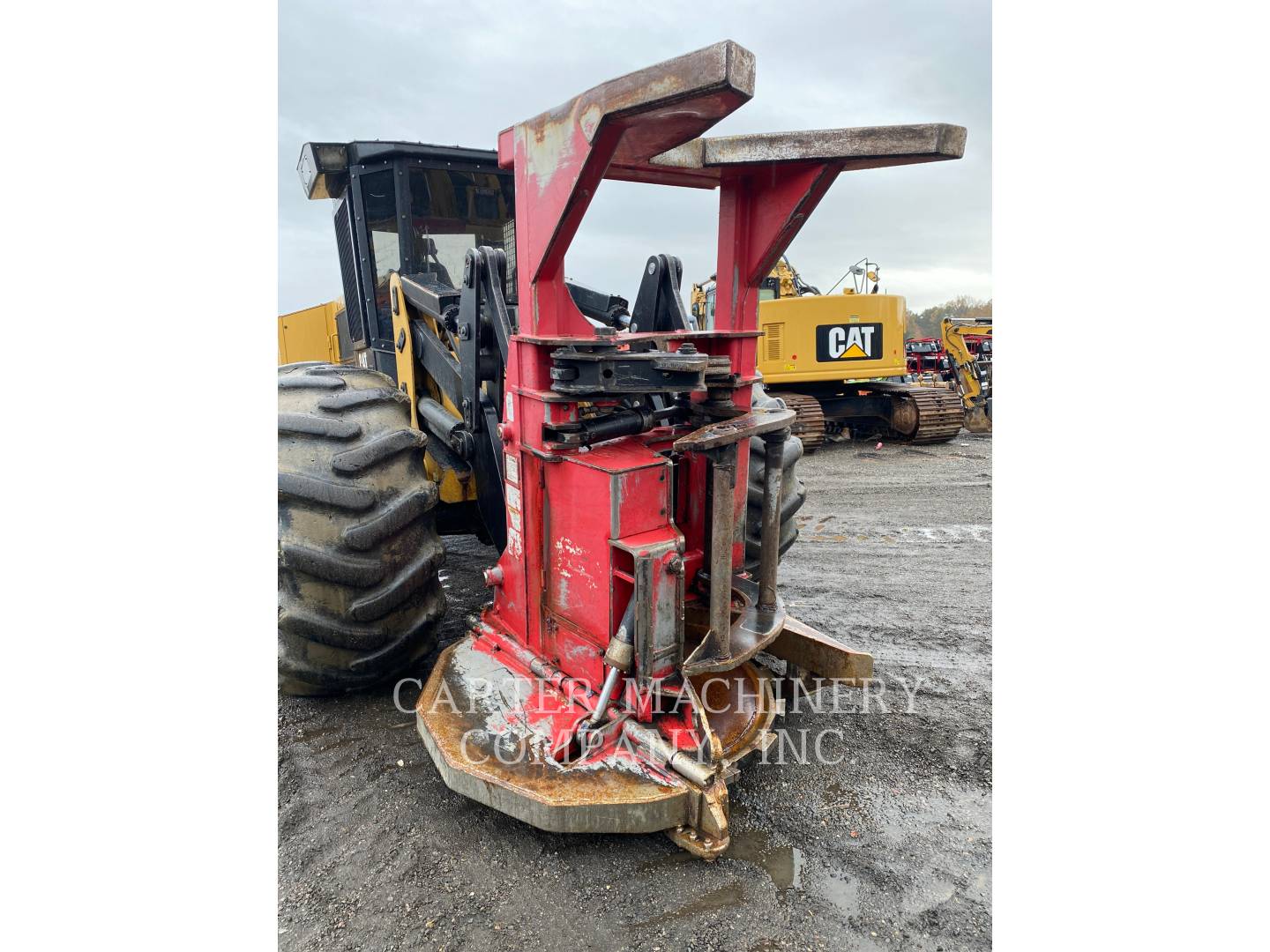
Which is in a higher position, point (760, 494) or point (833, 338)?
point (833, 338)

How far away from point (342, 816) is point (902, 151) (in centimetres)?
292

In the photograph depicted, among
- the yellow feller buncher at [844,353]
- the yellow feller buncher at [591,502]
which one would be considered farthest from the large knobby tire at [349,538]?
the yellow feller buncher at [844,353]

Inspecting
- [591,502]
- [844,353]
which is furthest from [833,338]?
[591,502]

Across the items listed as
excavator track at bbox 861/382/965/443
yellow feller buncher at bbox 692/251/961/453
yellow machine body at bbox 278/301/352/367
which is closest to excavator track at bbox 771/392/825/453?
yellow feller buncher at bbox 692/251/961/453

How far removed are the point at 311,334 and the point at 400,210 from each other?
3.21 meters

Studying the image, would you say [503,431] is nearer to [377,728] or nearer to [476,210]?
[377,728]

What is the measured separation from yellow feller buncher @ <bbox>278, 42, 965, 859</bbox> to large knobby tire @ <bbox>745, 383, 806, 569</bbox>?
0.05 feet

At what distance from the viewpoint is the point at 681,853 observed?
249 centimetres

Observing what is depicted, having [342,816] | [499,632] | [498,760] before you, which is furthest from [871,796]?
[342,816]

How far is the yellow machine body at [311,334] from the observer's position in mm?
6605

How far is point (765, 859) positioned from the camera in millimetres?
2486

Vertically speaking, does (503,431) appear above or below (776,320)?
below

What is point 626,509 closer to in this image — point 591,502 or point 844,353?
point 591,502

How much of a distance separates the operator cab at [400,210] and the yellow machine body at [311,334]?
5.51ft
